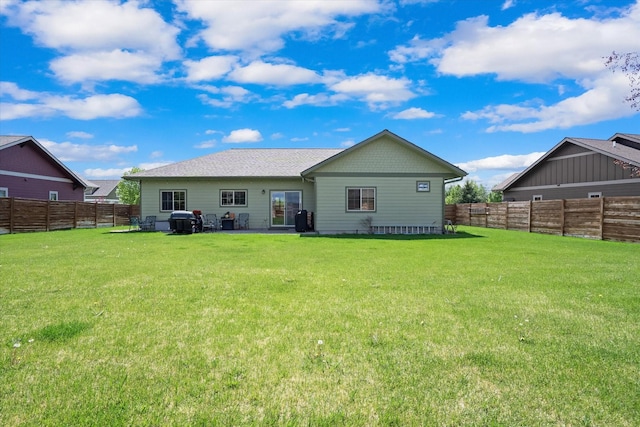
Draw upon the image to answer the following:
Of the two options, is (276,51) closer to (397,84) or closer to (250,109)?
(397,84)

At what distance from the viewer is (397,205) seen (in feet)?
58.9

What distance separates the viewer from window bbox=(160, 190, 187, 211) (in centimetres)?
2059

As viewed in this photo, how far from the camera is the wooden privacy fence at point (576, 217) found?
13.8m

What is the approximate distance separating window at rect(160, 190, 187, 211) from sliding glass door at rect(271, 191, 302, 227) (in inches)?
195

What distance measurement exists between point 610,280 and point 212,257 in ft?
27.5

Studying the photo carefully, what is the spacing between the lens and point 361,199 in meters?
17.9

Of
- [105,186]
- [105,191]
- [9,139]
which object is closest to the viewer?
[9,139]

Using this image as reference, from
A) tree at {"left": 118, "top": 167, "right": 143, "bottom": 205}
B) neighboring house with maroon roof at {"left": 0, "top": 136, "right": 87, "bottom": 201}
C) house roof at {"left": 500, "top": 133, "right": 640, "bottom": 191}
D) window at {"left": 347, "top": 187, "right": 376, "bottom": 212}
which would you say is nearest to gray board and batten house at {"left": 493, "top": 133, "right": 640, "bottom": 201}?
house roof at {"left": 500, "top": 133, "right": 640, "bottom": 191}

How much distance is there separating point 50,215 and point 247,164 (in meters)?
10.7

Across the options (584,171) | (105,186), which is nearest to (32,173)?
(584,171)

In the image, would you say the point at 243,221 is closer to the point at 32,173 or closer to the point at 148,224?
the point at 148,224

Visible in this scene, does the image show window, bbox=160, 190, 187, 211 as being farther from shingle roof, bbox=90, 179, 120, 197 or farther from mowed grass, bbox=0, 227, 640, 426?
shingle roof, bbox=90, 179, 120, 197

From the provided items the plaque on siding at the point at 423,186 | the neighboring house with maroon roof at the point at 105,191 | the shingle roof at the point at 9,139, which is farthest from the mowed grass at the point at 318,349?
the neighboring house with maroon roof at the point at 105,191

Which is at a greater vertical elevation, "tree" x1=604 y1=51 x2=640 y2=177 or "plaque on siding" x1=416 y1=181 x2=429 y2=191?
"tree" x1=604 y1=51 x2=640 y2=177
